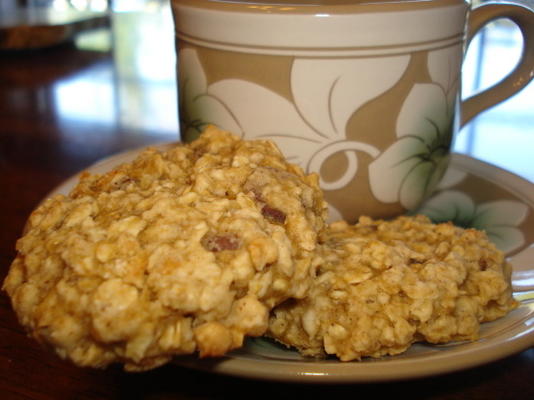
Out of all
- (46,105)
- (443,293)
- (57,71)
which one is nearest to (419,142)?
(443,293)

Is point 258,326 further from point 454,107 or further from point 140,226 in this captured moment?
point 454,107

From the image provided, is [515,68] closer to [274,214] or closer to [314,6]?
[314,6]

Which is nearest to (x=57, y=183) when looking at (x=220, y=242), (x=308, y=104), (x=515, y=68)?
(x=308, y=104)

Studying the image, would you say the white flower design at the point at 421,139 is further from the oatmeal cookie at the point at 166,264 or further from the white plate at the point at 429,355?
the oatmeal cookie at the point at 166,264

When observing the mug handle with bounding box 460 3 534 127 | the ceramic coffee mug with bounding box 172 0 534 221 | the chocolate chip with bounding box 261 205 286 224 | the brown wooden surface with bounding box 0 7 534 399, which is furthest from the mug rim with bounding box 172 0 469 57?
the brown wooden surface with bounding box 0 7 534 399

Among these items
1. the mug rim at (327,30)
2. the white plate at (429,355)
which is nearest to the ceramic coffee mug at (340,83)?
the mug rim at (327,30)

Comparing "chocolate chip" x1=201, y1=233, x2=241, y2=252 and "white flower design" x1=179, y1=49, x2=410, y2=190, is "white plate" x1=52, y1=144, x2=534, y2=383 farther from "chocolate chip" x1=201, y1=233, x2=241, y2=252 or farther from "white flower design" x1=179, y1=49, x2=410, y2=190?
"white flower design" x1=179, y1=49, x2=410, y2=190
